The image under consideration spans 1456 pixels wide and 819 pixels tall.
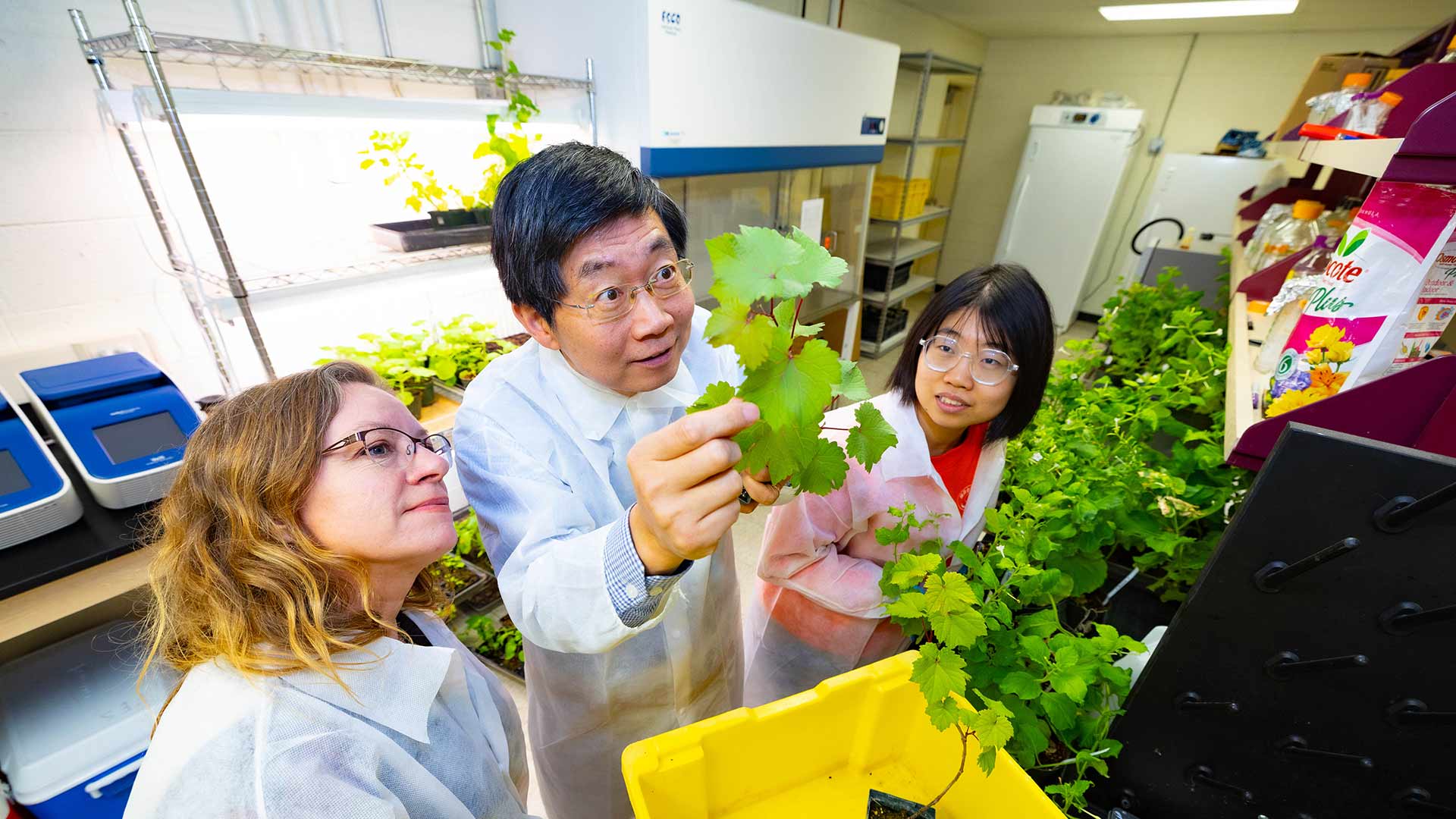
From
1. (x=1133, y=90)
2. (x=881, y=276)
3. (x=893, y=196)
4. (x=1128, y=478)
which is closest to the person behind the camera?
(x=1128, y=478)

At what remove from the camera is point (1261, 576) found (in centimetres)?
60

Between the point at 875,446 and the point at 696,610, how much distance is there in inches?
23.0

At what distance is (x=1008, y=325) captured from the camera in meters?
1.09

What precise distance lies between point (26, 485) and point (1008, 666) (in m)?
1.85

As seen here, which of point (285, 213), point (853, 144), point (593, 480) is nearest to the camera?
point (593, 480)

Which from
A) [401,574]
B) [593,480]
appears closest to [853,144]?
[593,480]

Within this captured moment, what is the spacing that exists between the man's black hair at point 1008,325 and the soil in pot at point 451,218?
1675 millimetres

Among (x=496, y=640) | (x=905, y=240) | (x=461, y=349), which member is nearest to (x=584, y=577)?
(x=461, y=349)

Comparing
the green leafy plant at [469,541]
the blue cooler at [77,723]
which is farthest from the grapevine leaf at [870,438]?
the green leafy plant at [469,541]

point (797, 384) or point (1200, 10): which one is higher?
point (1200, 10)

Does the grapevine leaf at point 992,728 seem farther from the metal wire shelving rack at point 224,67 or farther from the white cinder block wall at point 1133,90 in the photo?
the white cinder block wall at point 1133,90

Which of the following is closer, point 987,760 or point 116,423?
point 987,760

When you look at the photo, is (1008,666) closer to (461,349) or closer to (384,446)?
(384,446)

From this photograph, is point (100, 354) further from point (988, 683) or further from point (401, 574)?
point (988, 683)
